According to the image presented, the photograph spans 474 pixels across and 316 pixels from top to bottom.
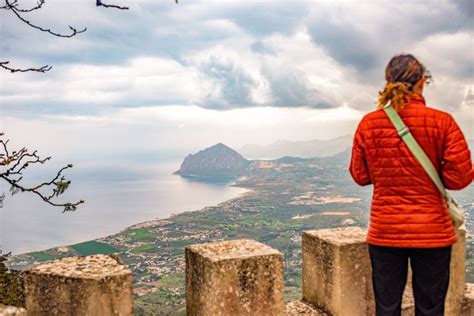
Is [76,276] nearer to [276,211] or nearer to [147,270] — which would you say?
[147,270]

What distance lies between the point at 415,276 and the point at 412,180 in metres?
0.63

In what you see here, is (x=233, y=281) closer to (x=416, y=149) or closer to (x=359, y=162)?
(x=359, y=162)

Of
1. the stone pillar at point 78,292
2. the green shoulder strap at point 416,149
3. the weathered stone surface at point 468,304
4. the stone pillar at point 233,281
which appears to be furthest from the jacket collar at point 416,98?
the weathered stone surface at point 468,304

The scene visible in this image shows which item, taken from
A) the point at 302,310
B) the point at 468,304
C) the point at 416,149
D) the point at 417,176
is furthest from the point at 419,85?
the point at 468,304

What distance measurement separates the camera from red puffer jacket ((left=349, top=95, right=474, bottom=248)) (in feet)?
8.95

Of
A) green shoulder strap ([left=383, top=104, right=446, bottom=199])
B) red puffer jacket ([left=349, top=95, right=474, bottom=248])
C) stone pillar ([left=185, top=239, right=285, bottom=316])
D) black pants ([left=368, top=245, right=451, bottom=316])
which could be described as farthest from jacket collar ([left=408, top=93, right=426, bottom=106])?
stone pillar ([left=185, top=239, right=285, bottom=316])

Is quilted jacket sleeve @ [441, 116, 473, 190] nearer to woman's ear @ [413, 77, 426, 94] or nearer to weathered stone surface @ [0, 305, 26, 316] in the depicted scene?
woman's ear @ [413, 77, 426, 94]

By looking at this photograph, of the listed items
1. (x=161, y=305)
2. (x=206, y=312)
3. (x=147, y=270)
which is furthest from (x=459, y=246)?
(x=147, y=270)

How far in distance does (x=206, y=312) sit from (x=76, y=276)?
2.77 feet

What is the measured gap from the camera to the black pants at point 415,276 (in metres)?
2.87

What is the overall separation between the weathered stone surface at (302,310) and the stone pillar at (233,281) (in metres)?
0.68

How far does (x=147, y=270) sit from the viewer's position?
45812 millimetres

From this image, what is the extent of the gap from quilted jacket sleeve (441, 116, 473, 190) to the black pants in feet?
1.35

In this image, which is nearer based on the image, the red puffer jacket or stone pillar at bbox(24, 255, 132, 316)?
the red puffer jacket
